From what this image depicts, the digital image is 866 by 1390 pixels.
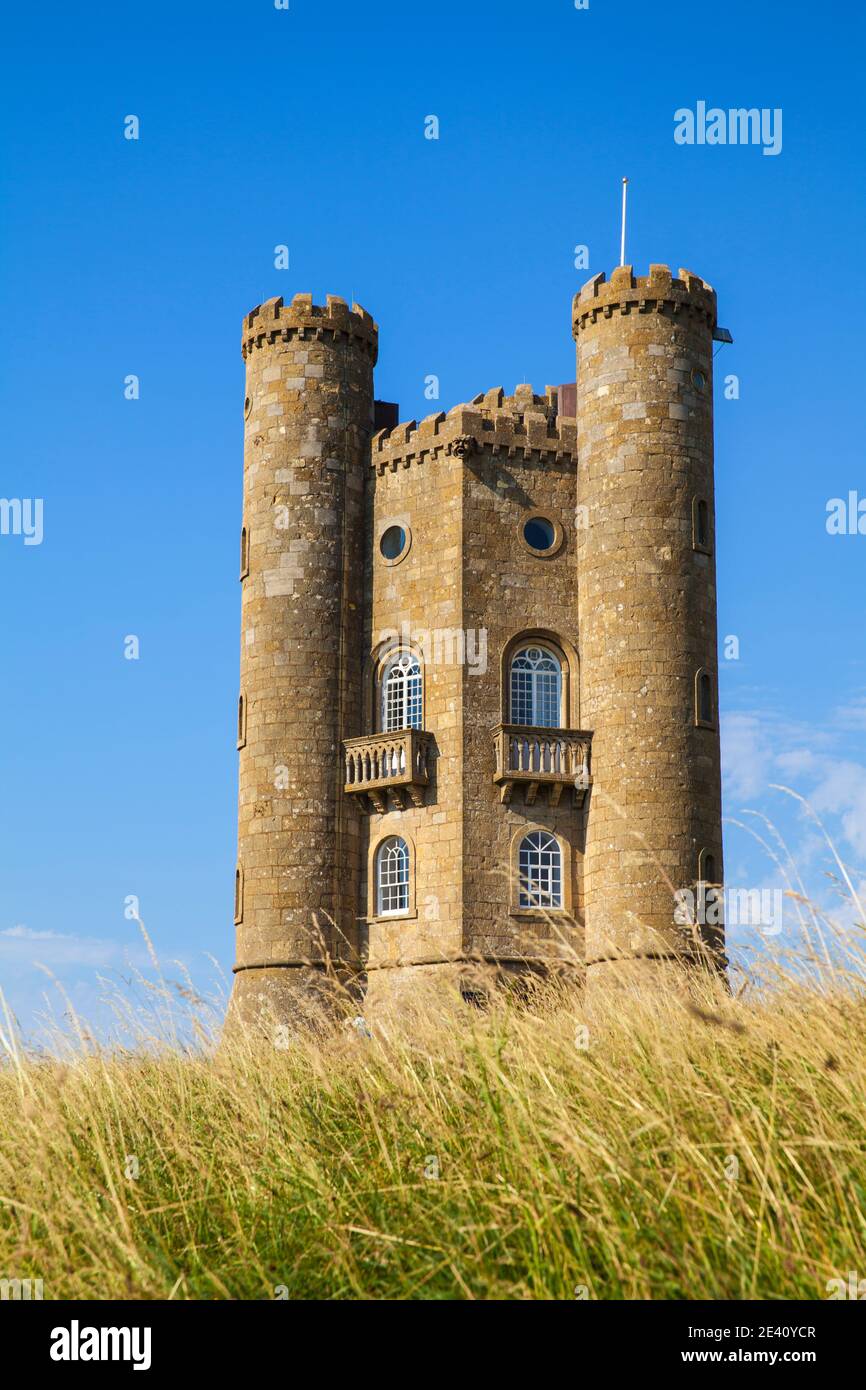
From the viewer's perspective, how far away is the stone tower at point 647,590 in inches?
1268

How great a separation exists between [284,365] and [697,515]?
967cm

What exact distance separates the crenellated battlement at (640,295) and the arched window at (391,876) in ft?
38.3

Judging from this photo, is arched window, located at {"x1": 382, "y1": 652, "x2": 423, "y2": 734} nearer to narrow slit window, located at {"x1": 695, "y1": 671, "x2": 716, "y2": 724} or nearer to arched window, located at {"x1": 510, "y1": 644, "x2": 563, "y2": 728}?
arched window, located at {"x1": 510, "y1": 644, "x2": 563, "y2": 728}

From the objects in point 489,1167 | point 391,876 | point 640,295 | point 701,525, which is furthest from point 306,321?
point 489,1167

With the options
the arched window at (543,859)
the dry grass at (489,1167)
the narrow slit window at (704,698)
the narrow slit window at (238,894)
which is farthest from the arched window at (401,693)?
the dry grass at (489,1167)

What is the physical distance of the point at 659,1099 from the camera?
28.3 ft

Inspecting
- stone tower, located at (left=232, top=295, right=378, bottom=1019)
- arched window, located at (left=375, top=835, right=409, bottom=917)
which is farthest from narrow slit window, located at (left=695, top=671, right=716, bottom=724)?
stone tower, located at (left=232, top=295, right=378, bottom=1019)

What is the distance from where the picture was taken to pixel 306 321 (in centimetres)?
3628

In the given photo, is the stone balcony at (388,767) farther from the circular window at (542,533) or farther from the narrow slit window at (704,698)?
the narrow slit window at (704,698)

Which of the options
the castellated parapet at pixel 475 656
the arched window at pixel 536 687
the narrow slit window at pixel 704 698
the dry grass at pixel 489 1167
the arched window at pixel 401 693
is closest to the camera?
the dry grass at pixel 489 1167

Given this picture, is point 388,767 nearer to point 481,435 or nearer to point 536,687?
point 536,687

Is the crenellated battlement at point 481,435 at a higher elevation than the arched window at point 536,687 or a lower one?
higher

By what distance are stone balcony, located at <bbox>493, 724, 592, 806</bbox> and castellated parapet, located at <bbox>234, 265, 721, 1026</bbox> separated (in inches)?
1.8
